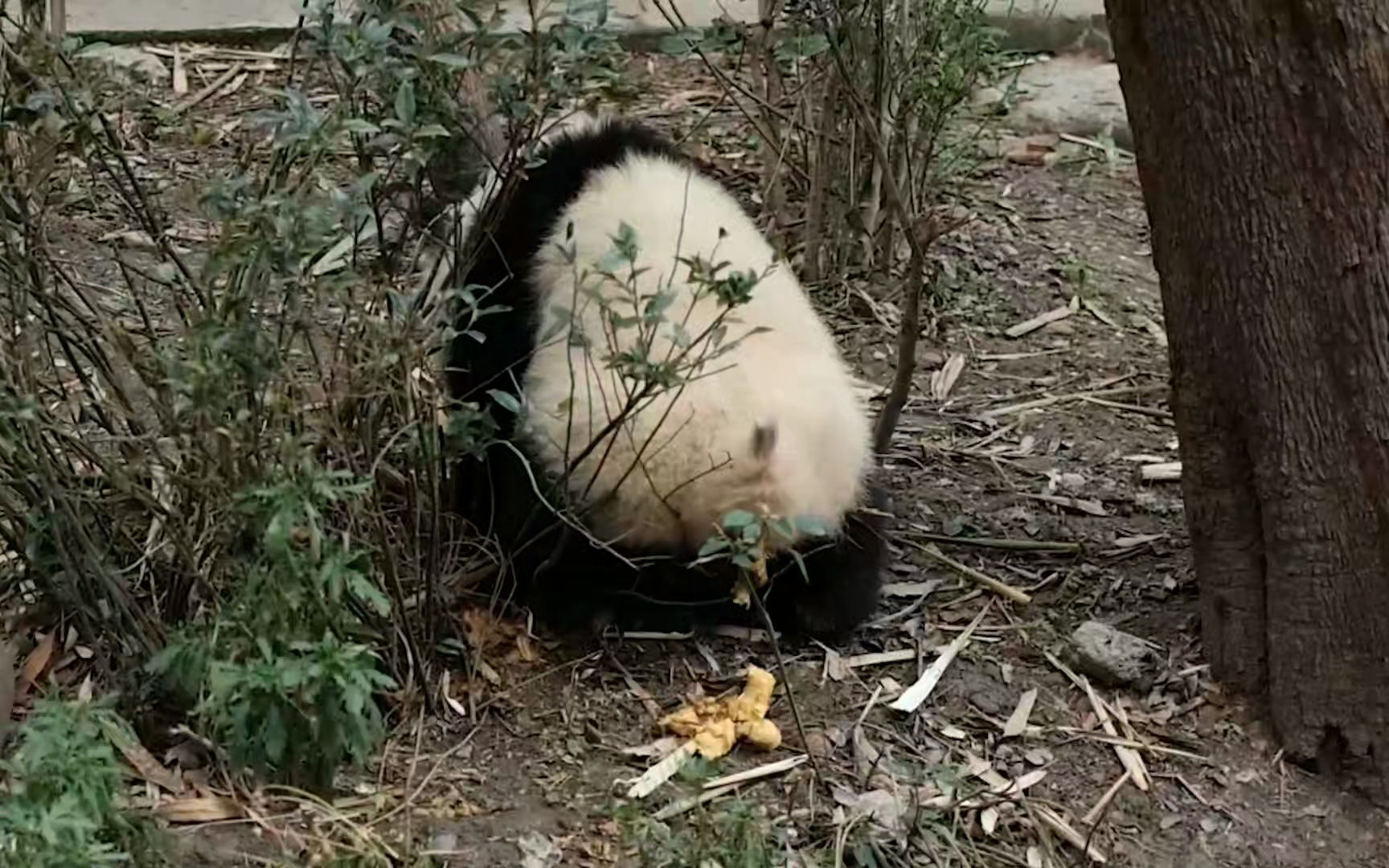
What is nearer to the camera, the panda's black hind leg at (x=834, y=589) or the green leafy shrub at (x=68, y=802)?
the green leafy shrub at (x=68, y=802)

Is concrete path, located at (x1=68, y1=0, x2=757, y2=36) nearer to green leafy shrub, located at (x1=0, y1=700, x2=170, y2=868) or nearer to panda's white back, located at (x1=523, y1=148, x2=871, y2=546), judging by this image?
panda's white back, located at (x1=523, y1=148, x2=871, y2=546)

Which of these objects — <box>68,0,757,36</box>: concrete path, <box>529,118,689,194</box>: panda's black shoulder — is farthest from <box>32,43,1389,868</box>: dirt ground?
<box>68,0,757,36</box>: concrete path

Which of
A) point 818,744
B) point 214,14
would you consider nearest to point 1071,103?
point 214,14

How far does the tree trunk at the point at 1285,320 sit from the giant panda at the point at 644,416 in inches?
26.0

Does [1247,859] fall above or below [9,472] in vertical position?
below

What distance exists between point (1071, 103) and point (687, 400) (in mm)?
3760

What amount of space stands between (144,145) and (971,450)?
9.00ft

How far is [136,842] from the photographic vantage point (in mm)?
2586

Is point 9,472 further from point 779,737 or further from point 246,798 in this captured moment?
point 779,737

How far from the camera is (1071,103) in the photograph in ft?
21.1

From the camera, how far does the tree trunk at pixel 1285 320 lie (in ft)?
9.32

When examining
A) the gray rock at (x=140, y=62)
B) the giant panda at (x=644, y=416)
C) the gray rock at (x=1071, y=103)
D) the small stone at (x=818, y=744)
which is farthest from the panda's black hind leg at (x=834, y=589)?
the gray rock at (x=140, y=62)

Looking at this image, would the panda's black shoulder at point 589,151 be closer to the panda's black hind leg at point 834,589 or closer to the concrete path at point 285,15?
the panda's black hind leg at point 834,589

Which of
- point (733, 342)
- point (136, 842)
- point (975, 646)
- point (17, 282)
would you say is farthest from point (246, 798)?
point (975, 646)
